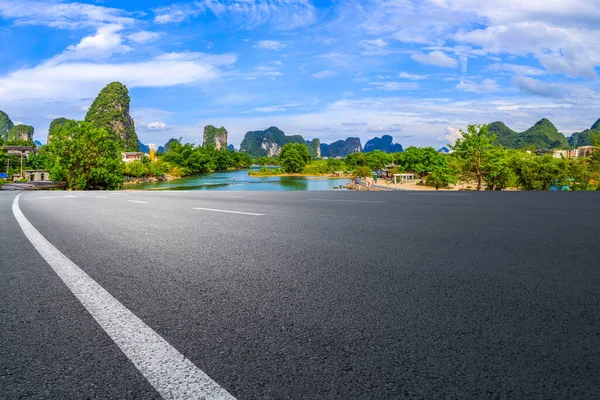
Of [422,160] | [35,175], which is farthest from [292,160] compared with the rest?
[35,175]

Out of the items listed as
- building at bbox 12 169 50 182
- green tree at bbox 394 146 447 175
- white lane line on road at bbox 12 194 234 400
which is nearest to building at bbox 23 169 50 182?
building at bbox 12 169 50 182

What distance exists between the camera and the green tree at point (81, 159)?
Result: 169 feet

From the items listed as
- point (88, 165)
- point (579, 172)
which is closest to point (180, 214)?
point (579, 172)

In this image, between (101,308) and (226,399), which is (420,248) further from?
(226,399)

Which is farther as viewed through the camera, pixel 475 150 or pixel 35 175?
pixel 35 175

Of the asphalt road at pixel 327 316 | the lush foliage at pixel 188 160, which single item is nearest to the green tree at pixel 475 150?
the asphalt road at pixel 327 316

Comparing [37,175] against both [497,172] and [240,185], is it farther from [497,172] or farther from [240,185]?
[497,172]

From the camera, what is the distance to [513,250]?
425cm

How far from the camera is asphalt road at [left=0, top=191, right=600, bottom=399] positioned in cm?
162

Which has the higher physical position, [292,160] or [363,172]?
[292,160]

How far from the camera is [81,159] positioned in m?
52.1

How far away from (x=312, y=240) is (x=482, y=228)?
2.41 metres

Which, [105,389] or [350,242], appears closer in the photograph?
[105,389]

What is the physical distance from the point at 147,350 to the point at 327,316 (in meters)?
0.89
